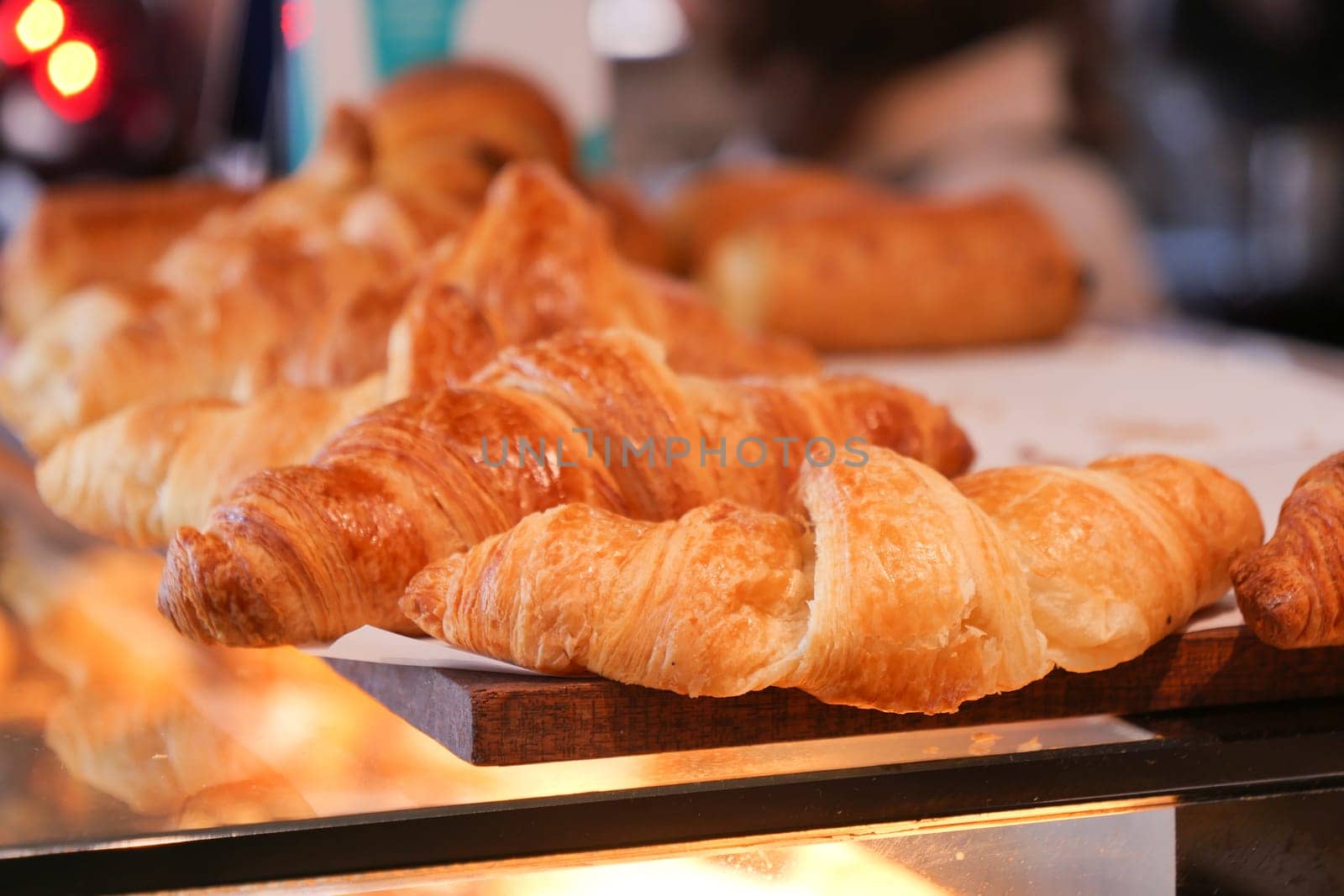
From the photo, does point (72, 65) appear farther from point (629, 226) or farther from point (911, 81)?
point (911, 81)

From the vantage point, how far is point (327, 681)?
80 cm

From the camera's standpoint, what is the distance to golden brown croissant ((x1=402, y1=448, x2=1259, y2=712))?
26.5 inches

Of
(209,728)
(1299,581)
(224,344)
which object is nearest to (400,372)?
(209,728)

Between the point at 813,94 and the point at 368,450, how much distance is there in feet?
10.0

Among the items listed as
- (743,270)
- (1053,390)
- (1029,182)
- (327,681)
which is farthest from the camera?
(1029,182)

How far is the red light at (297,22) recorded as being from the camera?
2.17 meters

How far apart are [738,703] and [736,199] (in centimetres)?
183

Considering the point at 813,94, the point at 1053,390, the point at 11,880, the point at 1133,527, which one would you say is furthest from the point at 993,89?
the point at 11,880

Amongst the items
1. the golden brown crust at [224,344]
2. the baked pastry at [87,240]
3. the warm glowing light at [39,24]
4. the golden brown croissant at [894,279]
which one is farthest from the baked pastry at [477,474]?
the baked pastry at [87,240]

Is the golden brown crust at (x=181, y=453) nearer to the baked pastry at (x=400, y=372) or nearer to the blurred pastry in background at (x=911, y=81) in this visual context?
the baked pastry at (x=400, y=372)

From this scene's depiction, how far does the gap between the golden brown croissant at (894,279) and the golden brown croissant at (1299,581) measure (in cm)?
136

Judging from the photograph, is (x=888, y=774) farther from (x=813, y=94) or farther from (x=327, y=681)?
(x=813, y=94)

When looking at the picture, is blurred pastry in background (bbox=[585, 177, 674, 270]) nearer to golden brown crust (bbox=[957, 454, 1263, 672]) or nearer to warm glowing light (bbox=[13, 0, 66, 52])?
warm glowing light (bbox=[13, 0, 66, 52])

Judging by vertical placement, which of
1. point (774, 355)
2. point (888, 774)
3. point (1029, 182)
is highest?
point (888, 774)
